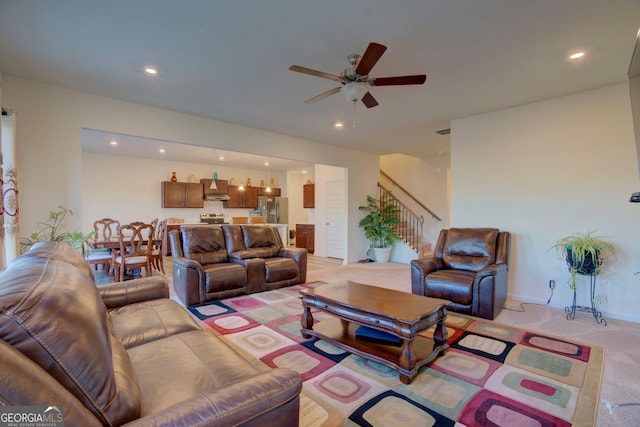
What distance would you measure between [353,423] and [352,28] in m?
2.86

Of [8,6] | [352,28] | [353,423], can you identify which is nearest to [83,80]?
[8,6]

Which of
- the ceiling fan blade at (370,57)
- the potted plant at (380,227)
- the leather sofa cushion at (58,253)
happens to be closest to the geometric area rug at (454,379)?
the leather sofa cushion at (58,253)

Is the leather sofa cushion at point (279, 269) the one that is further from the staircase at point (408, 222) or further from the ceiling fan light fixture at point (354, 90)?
the staircase at point (408, 222)

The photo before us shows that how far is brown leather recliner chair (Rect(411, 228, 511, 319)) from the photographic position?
130 inches

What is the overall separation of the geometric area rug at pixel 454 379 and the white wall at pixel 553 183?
144 centimetres

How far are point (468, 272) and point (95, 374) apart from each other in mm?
3919

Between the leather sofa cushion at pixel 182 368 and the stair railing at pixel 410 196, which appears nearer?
the leather sofa cushion at pixel 182 368

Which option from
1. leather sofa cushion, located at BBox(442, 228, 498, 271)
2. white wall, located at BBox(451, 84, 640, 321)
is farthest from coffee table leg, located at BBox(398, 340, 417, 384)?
white wall, located at BBox(451, 84, 640, 321)

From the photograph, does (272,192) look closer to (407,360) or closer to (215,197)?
(215,197)

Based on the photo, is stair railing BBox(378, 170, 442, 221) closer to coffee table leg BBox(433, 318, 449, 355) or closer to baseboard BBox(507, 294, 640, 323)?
baseboard BBox(507, 294, 640, 323)

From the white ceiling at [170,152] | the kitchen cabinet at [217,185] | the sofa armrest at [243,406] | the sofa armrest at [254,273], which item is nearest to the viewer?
the sofa armrest at [243,406]

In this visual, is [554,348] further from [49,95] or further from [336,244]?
[49,95]

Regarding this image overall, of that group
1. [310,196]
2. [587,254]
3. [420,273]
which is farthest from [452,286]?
[310,196]

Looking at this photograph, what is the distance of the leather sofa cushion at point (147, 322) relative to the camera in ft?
5.84
